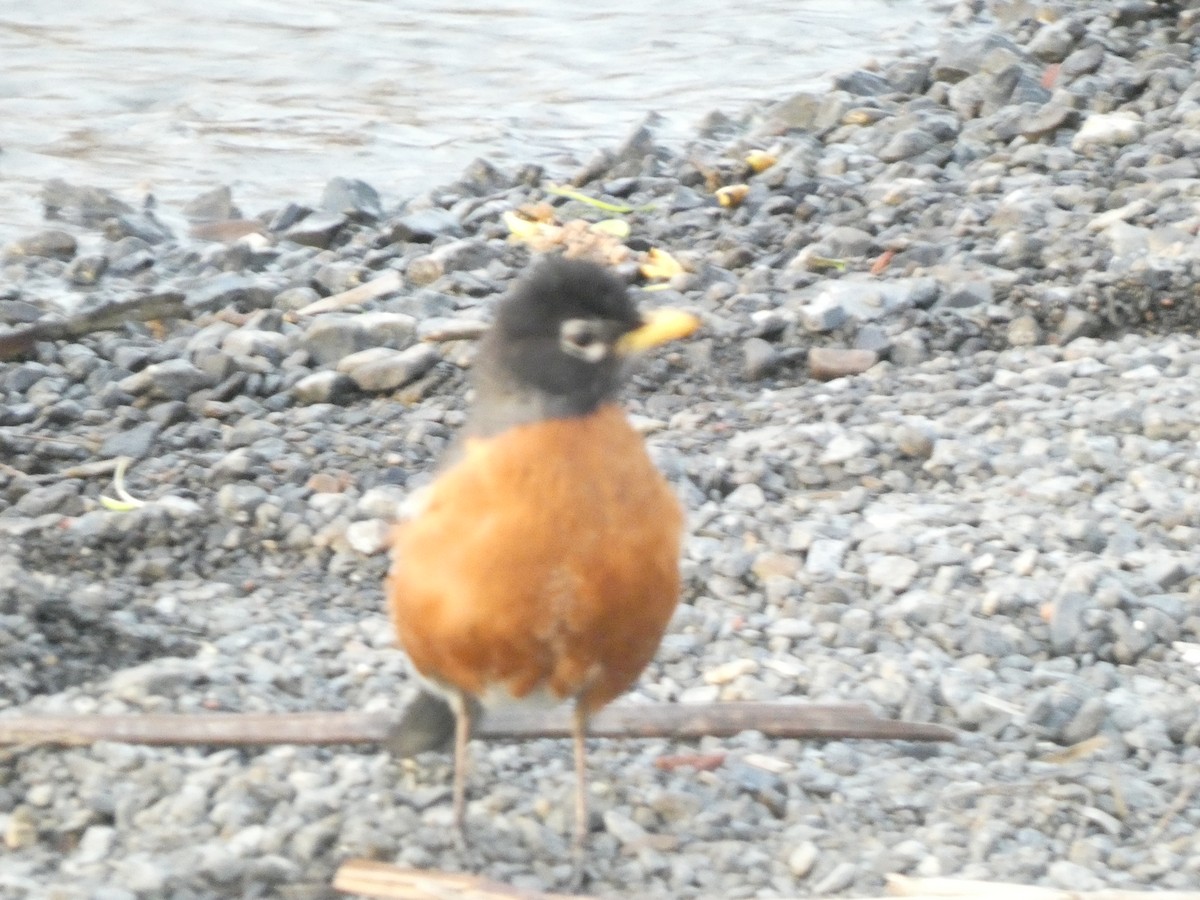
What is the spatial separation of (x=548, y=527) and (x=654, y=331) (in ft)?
1.59

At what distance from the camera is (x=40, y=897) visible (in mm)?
3439

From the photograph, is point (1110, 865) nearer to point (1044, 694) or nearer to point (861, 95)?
point (1044, 694)

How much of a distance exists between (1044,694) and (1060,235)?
3.41 metres

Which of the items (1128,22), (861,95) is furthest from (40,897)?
(1128,22)

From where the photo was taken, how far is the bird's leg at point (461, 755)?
148 inches

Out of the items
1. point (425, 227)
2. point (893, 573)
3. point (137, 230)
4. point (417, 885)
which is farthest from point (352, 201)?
point (417, 885)

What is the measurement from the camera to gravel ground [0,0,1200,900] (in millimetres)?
3752

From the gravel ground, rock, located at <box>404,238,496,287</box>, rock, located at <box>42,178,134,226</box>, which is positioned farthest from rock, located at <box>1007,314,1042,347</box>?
rock, located at <box>42,178,134,226</box>

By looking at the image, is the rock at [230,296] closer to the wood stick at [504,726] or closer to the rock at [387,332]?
the rock at [387,332]

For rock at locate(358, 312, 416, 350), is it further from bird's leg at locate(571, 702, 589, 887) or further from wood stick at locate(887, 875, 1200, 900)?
wood stick at locate(887, 875, 1200, 900)

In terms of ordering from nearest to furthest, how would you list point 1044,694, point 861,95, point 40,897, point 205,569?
point 40,897, point 1044,694, point 205,569, point 861,95

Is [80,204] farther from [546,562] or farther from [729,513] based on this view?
[546,562]

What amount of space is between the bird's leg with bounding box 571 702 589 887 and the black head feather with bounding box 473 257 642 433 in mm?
582

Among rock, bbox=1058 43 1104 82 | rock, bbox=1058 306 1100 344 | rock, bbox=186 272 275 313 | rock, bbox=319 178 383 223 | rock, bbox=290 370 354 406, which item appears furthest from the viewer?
rock, bbox=1058 43 1104 82
